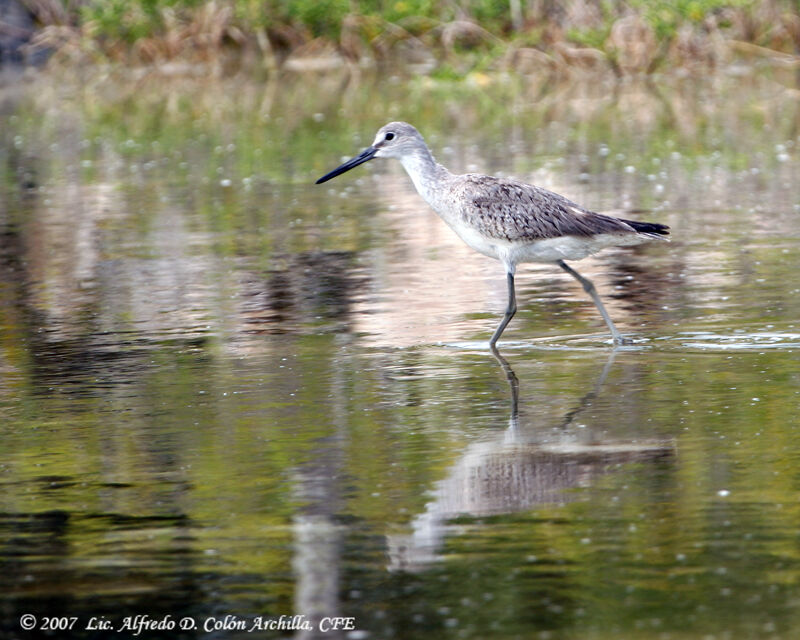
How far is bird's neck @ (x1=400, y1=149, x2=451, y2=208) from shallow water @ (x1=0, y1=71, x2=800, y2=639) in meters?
0.89

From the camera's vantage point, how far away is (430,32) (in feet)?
109

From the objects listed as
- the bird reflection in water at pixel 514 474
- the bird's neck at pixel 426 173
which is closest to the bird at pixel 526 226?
the bird's neck at pixel 426 173

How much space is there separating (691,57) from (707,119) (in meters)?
7.38

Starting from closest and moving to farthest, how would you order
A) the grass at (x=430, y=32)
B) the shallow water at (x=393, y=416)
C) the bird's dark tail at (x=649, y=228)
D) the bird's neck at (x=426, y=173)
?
1. the shallow water at (x=393, y=416)
2. the bird's dark tail at (x=649, y=228)
3. the bird's neck at (x=426, y=173)
4. the grass at (x=430, y=32)

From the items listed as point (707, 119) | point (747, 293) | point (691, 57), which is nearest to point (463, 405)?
point (747, 293)

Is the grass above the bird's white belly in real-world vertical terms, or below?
below

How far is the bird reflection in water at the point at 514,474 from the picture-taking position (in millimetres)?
6555

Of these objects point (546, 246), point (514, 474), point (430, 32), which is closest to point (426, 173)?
point (546, 246)

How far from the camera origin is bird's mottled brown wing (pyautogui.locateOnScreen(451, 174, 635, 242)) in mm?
10117

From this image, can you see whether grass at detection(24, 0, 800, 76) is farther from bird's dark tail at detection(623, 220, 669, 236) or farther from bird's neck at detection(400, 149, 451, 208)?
Result: bird's dark tail at detection(623, 220, 669, 236)

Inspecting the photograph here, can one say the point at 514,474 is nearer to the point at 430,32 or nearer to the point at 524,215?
the point at 524,215

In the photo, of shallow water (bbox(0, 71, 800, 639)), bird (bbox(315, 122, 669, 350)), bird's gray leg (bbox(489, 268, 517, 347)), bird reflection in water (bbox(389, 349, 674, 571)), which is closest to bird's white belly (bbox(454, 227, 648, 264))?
bird (bbox(315, 122, 669, 350))

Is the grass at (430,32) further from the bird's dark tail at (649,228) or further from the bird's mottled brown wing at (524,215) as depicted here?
the bird's dark tail at (649,228)

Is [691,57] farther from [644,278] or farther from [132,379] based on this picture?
[132,379]
